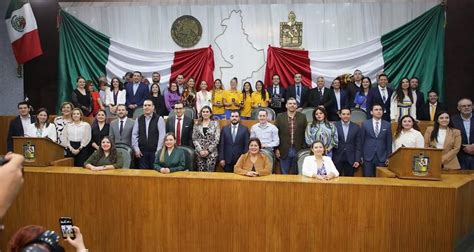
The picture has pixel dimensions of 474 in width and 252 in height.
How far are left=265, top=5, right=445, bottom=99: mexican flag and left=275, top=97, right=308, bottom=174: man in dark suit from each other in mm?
2236

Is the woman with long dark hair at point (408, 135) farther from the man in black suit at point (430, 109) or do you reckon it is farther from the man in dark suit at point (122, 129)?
the man in dark suit at point (122, 129)

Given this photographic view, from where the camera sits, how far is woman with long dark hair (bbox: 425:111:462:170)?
4.69 meters

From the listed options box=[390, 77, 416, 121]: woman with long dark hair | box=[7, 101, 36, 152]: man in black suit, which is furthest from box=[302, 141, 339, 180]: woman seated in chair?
box=[7, 101, 36, 152]: man in black suit

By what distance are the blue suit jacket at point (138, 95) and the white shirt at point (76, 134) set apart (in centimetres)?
161

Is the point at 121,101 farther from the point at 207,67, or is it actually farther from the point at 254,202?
the point at 254,202

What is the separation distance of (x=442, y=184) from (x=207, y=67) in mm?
4939

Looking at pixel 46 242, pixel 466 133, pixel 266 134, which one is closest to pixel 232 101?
pixel 266 134

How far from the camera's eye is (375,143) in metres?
4.94

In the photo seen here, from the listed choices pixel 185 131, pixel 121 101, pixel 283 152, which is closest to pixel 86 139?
pixel 185 131

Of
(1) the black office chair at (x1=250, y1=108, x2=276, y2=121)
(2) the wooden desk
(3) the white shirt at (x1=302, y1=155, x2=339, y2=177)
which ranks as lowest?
(2) the wooden desk

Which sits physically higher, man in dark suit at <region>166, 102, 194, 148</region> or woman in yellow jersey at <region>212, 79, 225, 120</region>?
woman in yellow jersey at <region>212, 79, 225, 120</region>

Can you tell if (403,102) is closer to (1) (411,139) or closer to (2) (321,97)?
(2) (321,97)

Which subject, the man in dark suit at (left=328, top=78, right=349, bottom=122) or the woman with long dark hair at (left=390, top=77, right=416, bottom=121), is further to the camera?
the man in dark suit at (left=328, top=78, right=349, bottom=122)

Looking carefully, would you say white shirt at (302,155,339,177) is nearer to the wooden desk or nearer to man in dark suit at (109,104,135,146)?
the wooden desk
